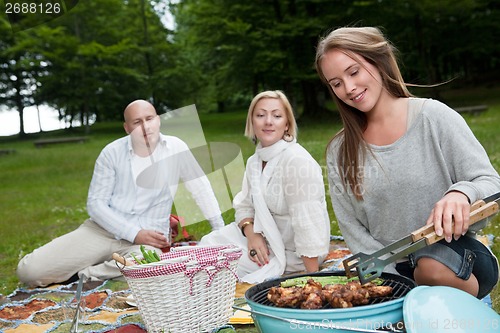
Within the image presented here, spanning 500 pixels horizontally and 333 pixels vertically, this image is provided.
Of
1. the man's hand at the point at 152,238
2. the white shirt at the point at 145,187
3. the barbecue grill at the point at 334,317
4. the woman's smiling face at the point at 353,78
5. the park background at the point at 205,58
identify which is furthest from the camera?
the park background at the point at 205,58

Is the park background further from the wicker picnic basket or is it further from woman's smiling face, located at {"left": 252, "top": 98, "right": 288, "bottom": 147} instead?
the wicker picnic basket

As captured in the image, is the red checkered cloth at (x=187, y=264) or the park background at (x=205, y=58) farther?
the park background at (x=205, y=58)

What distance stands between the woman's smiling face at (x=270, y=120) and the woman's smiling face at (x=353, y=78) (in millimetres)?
1645

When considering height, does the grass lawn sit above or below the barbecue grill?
below

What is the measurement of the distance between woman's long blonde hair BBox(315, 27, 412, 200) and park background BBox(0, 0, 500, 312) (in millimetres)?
10765

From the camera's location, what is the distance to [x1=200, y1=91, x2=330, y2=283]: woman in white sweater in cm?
432

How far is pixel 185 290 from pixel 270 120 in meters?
1.74

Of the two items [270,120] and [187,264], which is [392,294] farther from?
[270,120]

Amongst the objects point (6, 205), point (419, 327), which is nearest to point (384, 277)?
point (419, 327)

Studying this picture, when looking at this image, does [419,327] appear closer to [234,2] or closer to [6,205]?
[6,205]

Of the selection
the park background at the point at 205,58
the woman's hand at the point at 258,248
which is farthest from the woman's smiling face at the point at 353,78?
the park background at the point at 205,58

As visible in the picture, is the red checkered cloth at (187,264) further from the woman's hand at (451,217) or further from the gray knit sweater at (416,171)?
the woman's hand at (451,217)

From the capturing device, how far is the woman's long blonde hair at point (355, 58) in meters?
2.78

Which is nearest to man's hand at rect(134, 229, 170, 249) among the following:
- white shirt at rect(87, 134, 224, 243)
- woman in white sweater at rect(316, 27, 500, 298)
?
white shirt at rect(87, 134, 224, 243)
